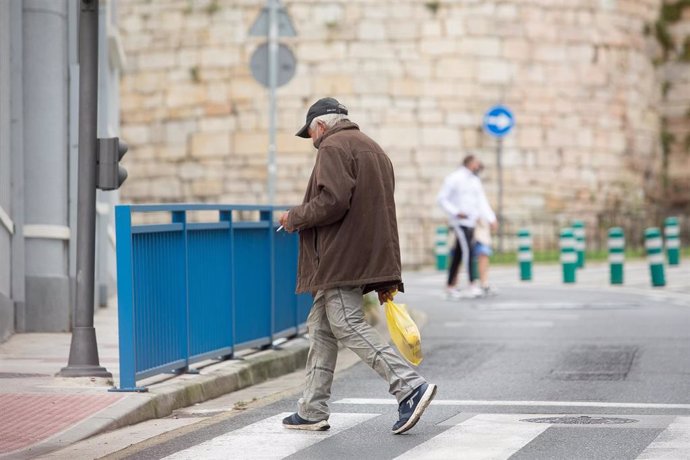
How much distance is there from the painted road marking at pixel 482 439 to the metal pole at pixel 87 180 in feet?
8.36

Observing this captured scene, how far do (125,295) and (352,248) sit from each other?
59.7 inches

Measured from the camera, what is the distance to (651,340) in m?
13.2

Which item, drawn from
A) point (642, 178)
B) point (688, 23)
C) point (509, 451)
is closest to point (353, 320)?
point (509, 451)

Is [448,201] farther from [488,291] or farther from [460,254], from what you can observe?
[488,291]

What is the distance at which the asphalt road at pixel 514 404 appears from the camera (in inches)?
296

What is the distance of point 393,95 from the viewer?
94.1 ft

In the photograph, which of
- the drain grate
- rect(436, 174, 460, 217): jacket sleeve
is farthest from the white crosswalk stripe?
rect(436, 174, 460, 217): jacket sleeve

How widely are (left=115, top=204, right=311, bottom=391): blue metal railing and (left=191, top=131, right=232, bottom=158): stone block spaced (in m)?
16.5

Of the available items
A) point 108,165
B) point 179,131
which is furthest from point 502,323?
point 179,131

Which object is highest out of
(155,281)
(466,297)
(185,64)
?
(185,64)

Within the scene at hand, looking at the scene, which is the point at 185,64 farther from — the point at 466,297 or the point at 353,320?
the point at 353,320

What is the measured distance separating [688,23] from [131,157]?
12.5 metres

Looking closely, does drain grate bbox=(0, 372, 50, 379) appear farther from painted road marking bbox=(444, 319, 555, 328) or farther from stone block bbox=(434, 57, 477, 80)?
stone block bbox=(434, 57, 477, 80)

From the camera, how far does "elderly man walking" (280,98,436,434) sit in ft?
26.2
